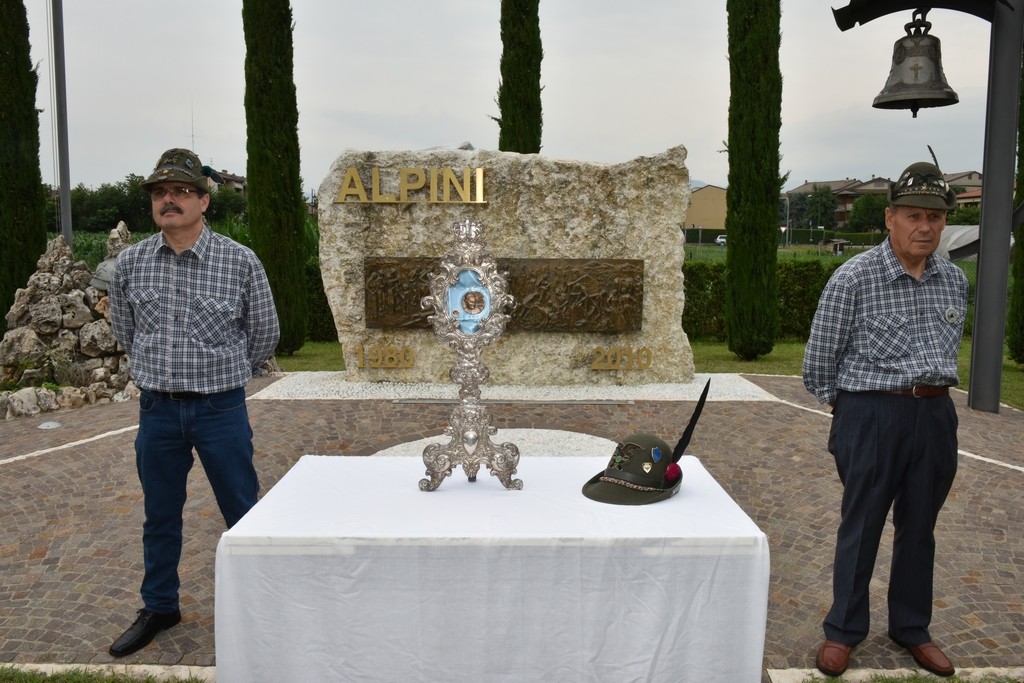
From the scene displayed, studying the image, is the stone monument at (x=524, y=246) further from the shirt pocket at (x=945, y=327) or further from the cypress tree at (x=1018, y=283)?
the shirt pocket at (x=945, y=327)

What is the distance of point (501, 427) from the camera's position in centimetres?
759

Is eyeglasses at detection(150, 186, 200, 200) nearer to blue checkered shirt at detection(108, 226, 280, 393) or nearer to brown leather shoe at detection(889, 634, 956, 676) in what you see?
blue checkered shirt at detection(108, 226, 280, 393)

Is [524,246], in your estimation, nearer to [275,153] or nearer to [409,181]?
[409,181]

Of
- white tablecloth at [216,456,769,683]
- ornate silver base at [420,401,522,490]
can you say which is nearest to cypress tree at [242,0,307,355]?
ornate silver base at [420,401,522,490]

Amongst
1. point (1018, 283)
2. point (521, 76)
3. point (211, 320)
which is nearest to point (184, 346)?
point (211, 320)

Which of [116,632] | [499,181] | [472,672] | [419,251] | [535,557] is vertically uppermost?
[499,181]

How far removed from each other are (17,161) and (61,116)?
1.09 metres

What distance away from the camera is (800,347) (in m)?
15.5

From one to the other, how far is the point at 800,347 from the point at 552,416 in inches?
356

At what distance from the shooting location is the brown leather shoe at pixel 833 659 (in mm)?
3475

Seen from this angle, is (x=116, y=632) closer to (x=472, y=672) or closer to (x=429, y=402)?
(x=472, y=672)

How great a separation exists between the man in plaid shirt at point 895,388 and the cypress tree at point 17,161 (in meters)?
12.4

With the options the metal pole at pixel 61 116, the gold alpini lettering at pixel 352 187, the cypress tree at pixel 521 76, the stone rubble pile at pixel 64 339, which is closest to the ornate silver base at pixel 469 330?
the gold alpini lettering at pixel 352 187

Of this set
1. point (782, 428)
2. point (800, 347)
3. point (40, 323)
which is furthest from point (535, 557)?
point (800, 347)
